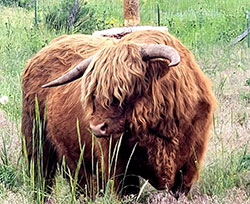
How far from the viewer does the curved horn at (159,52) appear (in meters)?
Answer: 3.22

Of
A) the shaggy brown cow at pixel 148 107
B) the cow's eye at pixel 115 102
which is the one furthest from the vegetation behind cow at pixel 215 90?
the cow's eye at pixel 115 102

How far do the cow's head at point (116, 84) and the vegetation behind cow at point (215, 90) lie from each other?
17.4 inches

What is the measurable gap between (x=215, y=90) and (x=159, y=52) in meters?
3.35

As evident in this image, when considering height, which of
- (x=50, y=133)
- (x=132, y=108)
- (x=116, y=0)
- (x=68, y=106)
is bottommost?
(x=116, y=0)

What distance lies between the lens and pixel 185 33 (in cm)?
1097

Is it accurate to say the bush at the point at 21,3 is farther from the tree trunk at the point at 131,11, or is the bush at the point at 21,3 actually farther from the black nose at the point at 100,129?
the black nose at the point at 100,129

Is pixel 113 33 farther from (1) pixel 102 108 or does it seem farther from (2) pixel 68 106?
(1) pixel 102 108

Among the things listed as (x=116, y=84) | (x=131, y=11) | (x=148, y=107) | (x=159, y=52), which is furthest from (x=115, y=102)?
(x=131, y=11)

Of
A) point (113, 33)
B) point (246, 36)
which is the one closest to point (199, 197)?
point (113, 33)

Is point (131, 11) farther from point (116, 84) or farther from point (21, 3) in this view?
point (21, 3)

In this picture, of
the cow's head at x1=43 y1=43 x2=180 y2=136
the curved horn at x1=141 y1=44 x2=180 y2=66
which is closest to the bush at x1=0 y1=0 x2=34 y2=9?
the cow's head at x1=43 y1=43 x2=180 y2=136

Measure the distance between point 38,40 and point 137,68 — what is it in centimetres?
564

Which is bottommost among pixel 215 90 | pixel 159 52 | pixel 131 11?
pixel 215 90

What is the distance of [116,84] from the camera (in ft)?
11.0
